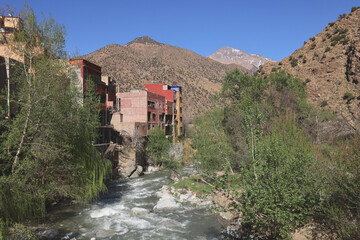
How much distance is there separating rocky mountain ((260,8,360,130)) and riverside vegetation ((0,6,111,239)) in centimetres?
3362

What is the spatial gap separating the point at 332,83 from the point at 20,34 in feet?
158

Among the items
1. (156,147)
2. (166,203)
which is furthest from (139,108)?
(166,203)

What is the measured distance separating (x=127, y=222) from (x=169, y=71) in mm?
102873

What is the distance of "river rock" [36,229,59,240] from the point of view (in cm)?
1390

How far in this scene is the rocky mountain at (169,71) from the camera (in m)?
97.4

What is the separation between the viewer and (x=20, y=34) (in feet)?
38.0

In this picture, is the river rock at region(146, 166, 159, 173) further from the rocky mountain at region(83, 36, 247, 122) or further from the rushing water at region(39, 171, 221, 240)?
the rocky mountain at region(83, 36, 247, 122)

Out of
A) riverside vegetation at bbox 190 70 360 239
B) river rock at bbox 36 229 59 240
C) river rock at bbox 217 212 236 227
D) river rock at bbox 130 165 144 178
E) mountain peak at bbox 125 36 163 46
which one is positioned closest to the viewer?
riverside vegetation at bbox 190 70 360 239

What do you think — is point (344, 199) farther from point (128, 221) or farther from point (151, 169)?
point (151, 169)

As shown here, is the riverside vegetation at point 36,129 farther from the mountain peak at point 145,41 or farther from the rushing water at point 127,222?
the mountain peak at point 145,41

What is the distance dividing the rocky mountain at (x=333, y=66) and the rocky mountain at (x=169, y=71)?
3184 centimetres

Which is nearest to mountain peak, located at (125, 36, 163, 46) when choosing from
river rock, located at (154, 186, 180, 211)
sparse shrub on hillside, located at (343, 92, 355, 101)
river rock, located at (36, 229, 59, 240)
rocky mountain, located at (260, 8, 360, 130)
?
rocky mountain, located at (260, 8, 360, 130)

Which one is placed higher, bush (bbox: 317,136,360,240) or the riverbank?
bush (bbox: 317,136,360,240)

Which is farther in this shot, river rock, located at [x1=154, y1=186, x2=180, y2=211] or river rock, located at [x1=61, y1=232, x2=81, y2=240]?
river rock, located at [x1=154, y1=186, x2=180, y2=211]
